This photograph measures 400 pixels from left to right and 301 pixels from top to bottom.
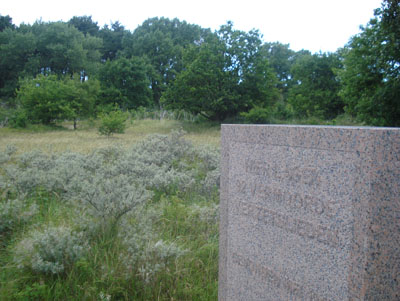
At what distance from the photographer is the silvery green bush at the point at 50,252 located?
9.78 ft

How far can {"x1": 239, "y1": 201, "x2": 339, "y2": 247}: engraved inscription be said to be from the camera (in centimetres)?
190

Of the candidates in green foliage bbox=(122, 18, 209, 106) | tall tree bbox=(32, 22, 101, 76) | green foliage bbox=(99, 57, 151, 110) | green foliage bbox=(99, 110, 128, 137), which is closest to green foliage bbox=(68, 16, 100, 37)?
green foliage bbox=(122, 18, 209, 106)

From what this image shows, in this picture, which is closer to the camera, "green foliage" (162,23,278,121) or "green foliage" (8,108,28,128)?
"green foliage" (8,108,28,128)

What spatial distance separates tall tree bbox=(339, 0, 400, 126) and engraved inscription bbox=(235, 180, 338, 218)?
637 inches

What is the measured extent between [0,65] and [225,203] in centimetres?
4689

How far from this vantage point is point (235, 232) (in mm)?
2568

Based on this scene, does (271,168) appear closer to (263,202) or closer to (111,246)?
(263,202)

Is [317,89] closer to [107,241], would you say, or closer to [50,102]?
[50,102]

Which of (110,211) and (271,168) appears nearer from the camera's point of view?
(271,168)

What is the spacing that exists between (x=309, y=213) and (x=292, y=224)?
0.54ft

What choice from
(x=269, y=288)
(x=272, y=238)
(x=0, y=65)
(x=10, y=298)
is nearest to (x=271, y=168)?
(x=272, y=238)

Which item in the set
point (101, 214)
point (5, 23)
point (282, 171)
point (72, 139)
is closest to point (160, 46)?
point (5, 23)

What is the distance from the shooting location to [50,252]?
3080 millimetres

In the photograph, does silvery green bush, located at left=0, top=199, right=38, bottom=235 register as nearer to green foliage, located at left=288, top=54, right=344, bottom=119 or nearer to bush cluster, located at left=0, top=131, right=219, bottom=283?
bush cluster, located at left=0, top=131, right=219, bottom=283
